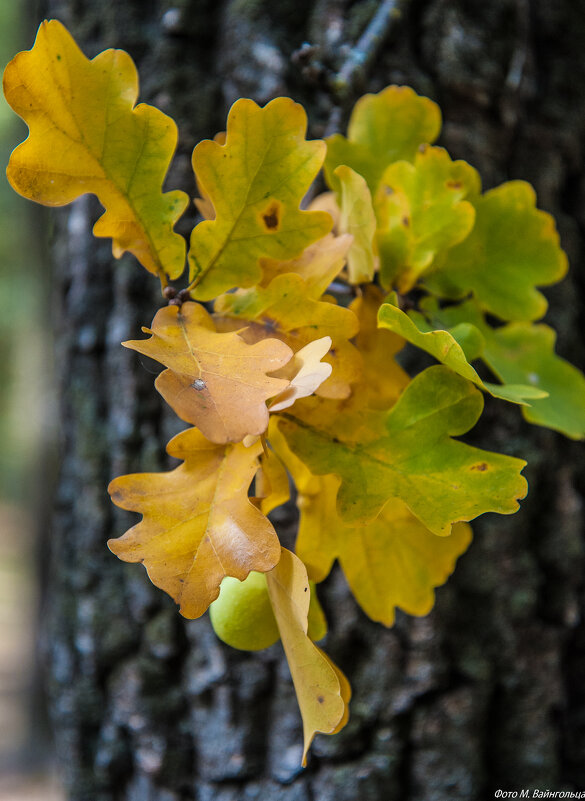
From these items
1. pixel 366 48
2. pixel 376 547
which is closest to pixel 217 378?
pixel 376 547

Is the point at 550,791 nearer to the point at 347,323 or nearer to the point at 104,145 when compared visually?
the point at 347,323

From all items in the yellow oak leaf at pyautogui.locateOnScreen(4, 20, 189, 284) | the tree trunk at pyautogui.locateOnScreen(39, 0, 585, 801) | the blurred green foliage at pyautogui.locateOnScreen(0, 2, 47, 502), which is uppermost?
the yellow oak leaf at pyautogui.locateOnScreen(4, 20, 189, 284)

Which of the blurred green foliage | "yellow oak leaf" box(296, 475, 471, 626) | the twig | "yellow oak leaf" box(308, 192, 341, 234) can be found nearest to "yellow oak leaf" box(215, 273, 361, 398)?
"yellow oak leaf" box(296, 475, 471, 626)

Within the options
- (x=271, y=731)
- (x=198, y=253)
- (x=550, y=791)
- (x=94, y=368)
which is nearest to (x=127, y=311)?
(x=94, y=368)

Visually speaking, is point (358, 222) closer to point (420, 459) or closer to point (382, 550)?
point (420, 459)

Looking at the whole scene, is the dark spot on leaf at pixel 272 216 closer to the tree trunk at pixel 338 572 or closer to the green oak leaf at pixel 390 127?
the green oak leaf at pixel 390 127

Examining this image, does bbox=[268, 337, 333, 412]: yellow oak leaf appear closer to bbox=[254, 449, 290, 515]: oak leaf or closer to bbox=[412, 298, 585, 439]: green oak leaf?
bbox=[254, 449, 290, 515]: oak leaf

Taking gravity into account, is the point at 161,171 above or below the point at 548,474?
above
